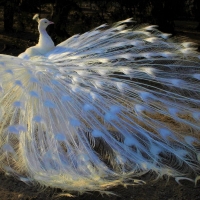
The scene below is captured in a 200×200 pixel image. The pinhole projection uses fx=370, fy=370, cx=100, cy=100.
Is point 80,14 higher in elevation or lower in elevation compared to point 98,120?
higher

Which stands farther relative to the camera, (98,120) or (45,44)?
(45,44)

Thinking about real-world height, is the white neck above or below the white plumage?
above

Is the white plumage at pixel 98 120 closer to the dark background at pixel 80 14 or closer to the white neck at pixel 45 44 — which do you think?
the white neck at pixel 45 44

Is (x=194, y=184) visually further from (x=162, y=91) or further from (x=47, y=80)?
(x=47, y=80)

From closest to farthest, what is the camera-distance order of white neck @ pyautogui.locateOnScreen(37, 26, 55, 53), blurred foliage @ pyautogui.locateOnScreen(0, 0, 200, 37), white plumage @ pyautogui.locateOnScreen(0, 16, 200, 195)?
white plumage @ pyautogui.locateOnScreen(0, 16, 200, 195)
white neck @ pyautogui.locateOnScreen(37, 26, 55, 53)
blurred foliage @ pyautogui.locateOnScreen(0, 0, 200, 37)

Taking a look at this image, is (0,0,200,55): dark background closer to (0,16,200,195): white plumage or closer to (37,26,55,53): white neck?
(37,26,55,53): white neck

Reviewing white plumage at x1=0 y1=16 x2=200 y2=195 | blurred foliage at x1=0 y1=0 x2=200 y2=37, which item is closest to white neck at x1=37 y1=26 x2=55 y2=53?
white plumage at x1=0 y1=16 x2=200 y2=195

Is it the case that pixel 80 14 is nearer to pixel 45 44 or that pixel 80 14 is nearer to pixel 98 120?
pixel 45 44

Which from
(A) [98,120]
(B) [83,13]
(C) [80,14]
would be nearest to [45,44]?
(A) [98,120]
